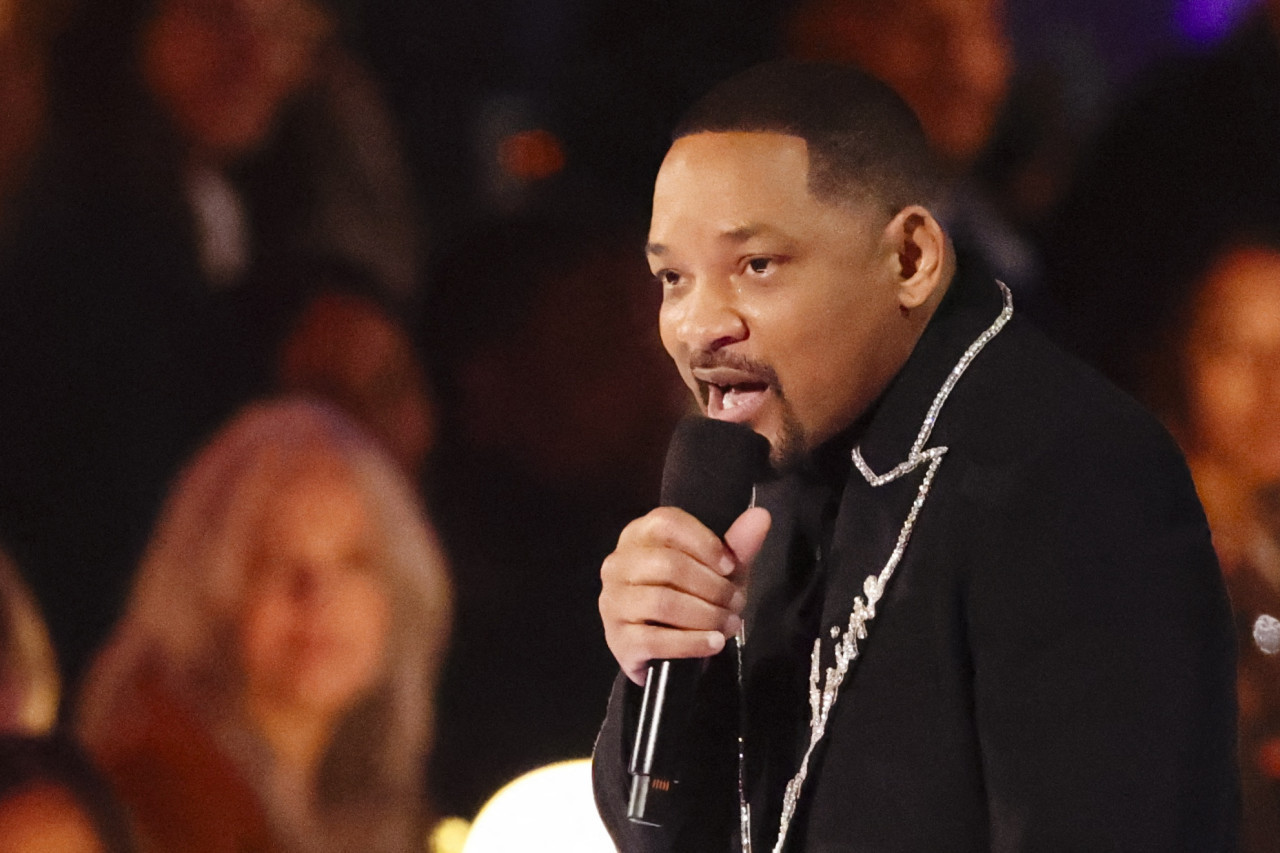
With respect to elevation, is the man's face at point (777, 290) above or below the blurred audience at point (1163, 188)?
below

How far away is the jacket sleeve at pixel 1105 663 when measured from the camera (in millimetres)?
790

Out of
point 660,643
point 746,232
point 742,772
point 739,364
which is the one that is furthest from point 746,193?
point 742,772

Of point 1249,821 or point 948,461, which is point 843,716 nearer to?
point 948,461

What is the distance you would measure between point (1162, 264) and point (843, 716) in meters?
1.47

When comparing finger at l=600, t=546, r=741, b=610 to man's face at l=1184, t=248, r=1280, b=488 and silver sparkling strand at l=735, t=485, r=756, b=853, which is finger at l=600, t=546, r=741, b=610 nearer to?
silver sparkling strand at l=735, t=485, r=756, b=853

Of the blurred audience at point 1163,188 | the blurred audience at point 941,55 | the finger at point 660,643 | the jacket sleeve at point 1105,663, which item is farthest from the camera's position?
the blurred audience at point 941,55

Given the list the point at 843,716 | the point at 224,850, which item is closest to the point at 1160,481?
the point at 843,716

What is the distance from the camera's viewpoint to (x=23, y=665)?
2.02 metres

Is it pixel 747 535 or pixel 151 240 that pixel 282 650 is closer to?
pixel 151 240

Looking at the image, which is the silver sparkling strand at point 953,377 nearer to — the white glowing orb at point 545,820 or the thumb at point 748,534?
the thumb at point 748,534

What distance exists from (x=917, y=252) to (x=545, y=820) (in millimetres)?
1099

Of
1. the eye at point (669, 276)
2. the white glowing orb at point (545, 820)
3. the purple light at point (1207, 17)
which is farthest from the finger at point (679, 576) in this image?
the purple light at point (1207, 17)

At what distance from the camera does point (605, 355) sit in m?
2.24

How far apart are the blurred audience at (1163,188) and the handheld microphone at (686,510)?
4.33ft
